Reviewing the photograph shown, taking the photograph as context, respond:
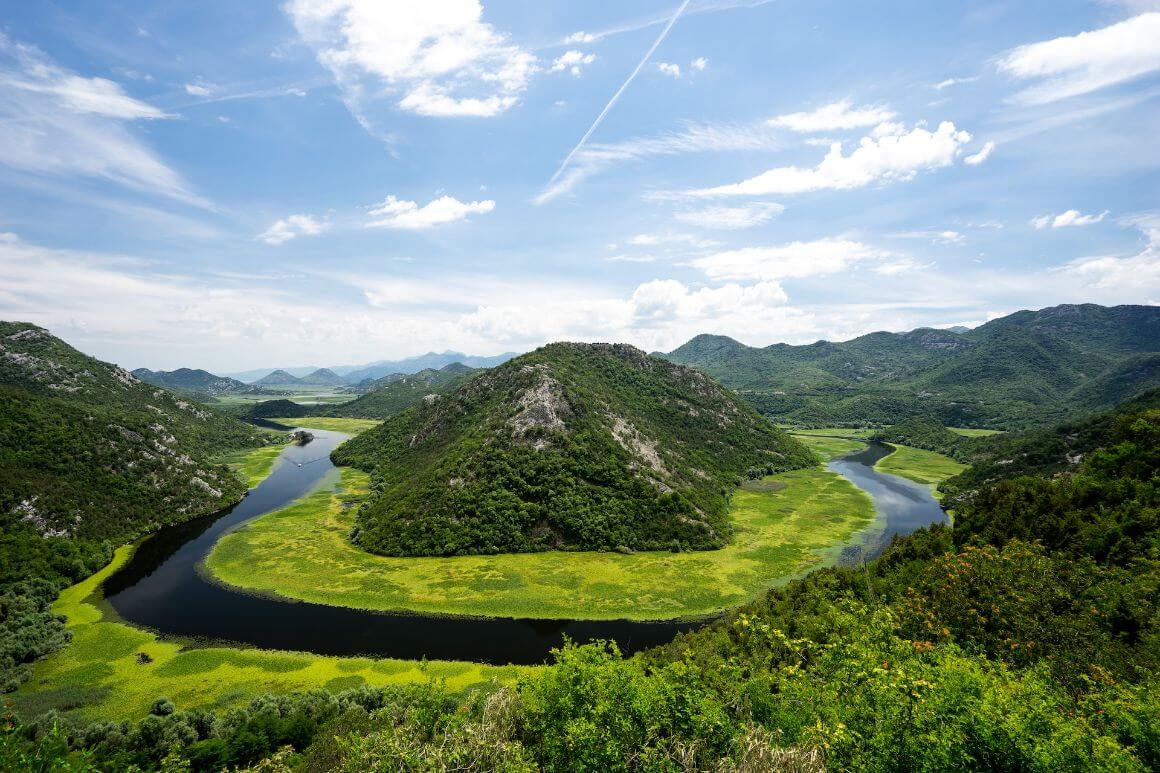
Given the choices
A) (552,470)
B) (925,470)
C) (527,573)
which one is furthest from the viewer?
(925,470)

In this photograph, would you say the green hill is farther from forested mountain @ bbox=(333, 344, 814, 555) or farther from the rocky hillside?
forested mountain @ bbox=(333, 344, 814, 555)

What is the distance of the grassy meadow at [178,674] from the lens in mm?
51375

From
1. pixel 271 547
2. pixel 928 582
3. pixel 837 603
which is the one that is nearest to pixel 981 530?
pixel 928 582

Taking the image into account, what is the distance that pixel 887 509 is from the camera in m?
131

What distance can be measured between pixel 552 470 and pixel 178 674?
2836 inches

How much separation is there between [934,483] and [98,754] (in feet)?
679

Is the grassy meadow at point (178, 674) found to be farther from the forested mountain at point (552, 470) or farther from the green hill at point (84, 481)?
the forested mountain at point (552, 470)

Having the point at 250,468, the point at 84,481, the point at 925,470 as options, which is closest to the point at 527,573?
the point at 84,481

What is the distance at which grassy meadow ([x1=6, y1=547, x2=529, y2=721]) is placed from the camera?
169 ft

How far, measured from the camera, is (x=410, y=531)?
326ft

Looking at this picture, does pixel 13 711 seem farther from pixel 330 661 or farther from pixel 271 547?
pixel 271 547

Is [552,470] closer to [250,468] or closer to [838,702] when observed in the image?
[838,702]

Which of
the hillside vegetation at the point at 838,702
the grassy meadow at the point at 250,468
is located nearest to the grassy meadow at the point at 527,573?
the hillside vegetation at the point at 838,702

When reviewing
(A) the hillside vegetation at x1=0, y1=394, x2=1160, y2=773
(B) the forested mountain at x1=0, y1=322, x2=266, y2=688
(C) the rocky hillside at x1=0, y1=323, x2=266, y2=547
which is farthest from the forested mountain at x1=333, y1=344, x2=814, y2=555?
(C) the rocky hillside at x1=0, y1=323, x2=266, y2=547
